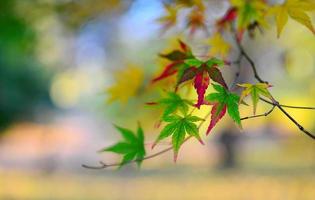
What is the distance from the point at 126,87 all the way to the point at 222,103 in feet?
1.76

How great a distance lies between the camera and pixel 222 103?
655 millimetres

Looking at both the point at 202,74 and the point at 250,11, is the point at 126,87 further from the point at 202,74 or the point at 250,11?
the point at 202,74

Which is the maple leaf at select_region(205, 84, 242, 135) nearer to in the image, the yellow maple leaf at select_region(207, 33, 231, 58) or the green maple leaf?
the green maple leaf

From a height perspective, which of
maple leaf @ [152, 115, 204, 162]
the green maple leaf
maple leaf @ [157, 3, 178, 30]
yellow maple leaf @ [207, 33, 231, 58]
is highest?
maple leaf @ [157, 3, 178, 30]

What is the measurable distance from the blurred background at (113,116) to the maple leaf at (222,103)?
378mm

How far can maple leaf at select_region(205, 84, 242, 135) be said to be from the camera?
2.13 feet

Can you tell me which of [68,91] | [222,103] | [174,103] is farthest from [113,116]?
Result: [222,103]

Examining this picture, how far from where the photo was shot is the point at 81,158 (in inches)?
327

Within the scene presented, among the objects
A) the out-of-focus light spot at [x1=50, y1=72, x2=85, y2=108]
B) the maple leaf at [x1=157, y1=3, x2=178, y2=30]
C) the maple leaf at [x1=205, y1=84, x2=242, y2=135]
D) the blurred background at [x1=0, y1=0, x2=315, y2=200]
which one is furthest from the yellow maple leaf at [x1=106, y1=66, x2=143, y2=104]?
A: the out-of-focus light spot at [x1=50, y1=72, x2=85, y2=108]

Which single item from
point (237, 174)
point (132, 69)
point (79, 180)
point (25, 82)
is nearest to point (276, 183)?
point (237, 174)

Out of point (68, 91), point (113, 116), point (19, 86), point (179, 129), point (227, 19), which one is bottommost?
point (179, 129)

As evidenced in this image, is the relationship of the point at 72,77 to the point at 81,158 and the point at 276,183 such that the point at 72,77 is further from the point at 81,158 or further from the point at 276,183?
the point at 276,183

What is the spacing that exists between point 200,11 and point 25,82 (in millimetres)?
6646

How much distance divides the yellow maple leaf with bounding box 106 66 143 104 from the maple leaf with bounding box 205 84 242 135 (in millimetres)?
501
